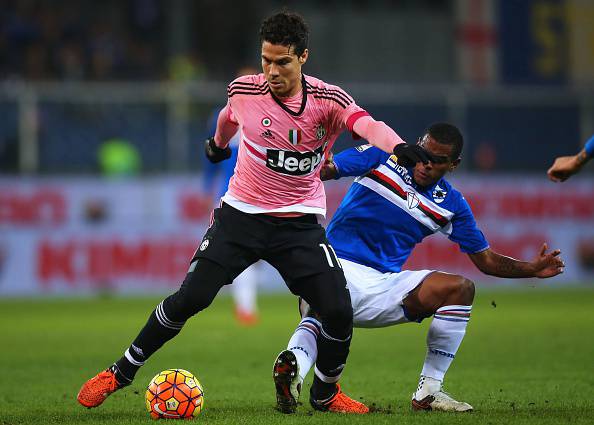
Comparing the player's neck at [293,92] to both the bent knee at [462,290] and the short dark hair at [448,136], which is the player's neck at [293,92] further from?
the bent knee at [462,290]

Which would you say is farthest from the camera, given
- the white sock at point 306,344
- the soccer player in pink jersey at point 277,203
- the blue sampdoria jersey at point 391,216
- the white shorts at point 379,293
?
the blue sampdoria jersey at point 391,216

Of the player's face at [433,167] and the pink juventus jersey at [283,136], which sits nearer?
the pink juventus jersey at [283,136]

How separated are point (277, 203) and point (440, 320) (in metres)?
1.25

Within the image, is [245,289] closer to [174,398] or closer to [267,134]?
[174,398]

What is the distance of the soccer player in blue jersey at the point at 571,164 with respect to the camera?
647cm

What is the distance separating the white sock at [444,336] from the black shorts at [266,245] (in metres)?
0.75

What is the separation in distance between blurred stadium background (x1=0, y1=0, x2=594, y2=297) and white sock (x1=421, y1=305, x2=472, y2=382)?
10.1 m

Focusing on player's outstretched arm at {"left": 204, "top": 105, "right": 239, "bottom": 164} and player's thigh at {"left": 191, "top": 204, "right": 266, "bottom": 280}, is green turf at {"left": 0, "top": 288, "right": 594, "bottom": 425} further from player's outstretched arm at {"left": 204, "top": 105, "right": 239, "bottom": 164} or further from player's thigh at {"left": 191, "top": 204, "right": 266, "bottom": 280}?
player's outstretched arm at {"left": 204, "top": 105, "right": 239, "bottom": 164}

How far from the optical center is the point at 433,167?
697cm

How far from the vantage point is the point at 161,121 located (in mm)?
18984

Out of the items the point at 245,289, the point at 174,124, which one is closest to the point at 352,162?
the point at 245,289

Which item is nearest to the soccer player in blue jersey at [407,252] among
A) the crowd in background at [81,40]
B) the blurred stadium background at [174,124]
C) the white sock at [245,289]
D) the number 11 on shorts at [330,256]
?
the number 11 on shorts at [330,256]

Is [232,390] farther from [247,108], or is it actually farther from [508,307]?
[508,307]

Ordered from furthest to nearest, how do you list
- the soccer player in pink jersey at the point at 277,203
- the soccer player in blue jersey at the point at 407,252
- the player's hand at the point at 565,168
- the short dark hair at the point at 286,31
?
the soccer player in blue jersey at the point at 407,252 → the player's hand at the point at 565,168 → the soccer player in pink jersey at the point at 277,203 → the short dark hair at the point at 286,31
